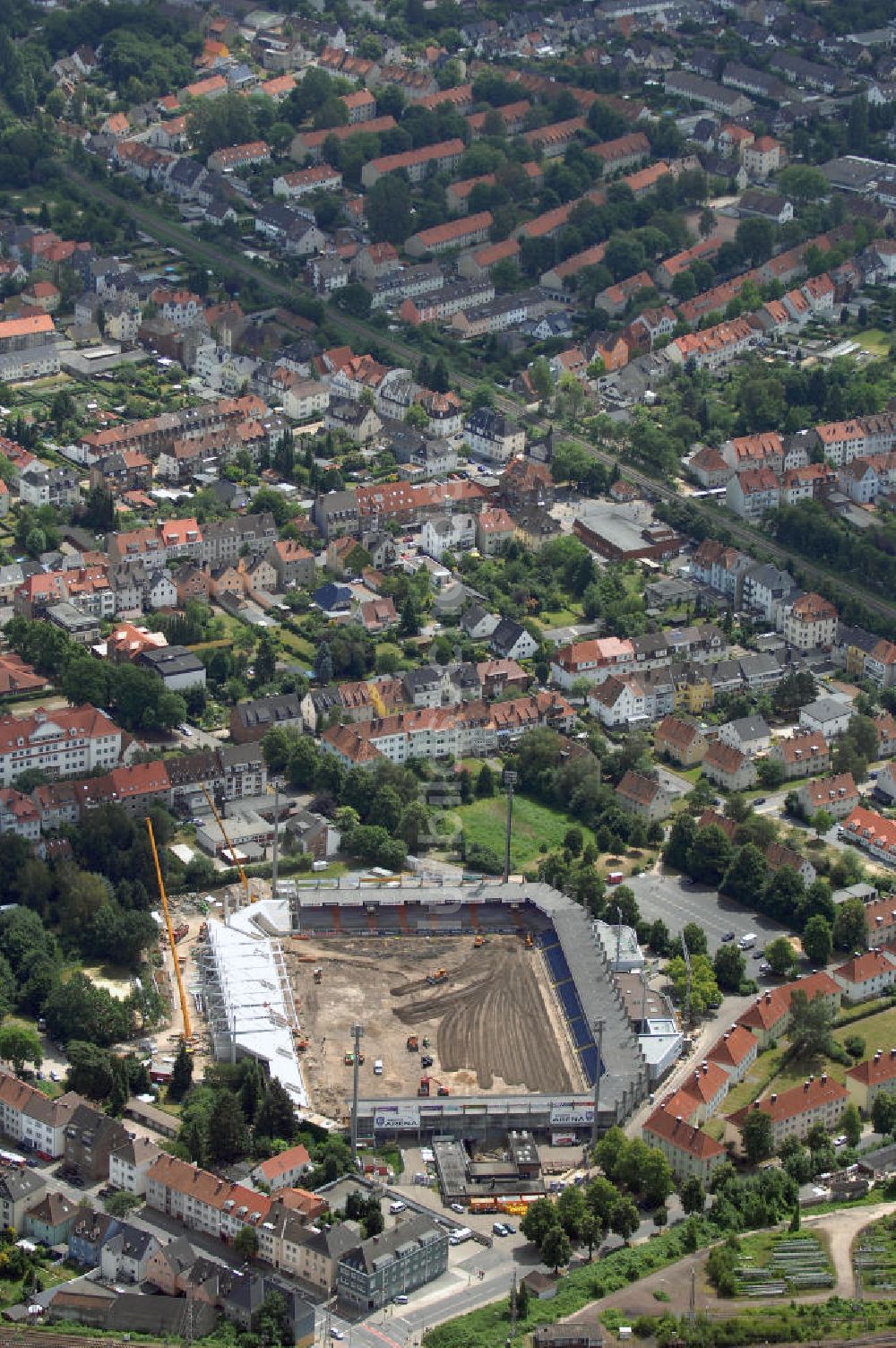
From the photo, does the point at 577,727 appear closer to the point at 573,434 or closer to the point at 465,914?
the point at 465,914

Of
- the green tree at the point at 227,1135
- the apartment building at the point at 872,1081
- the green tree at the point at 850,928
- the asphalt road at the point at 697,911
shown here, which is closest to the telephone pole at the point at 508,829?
the asphalt road at the point at 697,911

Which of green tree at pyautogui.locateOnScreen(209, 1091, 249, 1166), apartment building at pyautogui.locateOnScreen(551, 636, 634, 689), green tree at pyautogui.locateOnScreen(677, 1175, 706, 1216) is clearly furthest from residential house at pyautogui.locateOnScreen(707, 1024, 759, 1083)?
apartment building at pyautogui.locateOnScreen(551, 636, 634, 689)

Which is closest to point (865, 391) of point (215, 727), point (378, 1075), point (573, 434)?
point (573, 434)

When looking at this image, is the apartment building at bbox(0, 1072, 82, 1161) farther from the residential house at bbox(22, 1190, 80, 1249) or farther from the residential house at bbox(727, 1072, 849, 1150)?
the residential house at bbox(727, 1072, 849, 1150)

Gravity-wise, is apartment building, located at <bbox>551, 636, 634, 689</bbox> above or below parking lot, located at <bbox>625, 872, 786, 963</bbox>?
above

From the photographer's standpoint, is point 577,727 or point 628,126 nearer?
point 577,727

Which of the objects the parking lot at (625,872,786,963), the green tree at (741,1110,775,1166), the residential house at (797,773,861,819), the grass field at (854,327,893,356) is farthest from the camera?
the grass field at (854,327,893,356)
